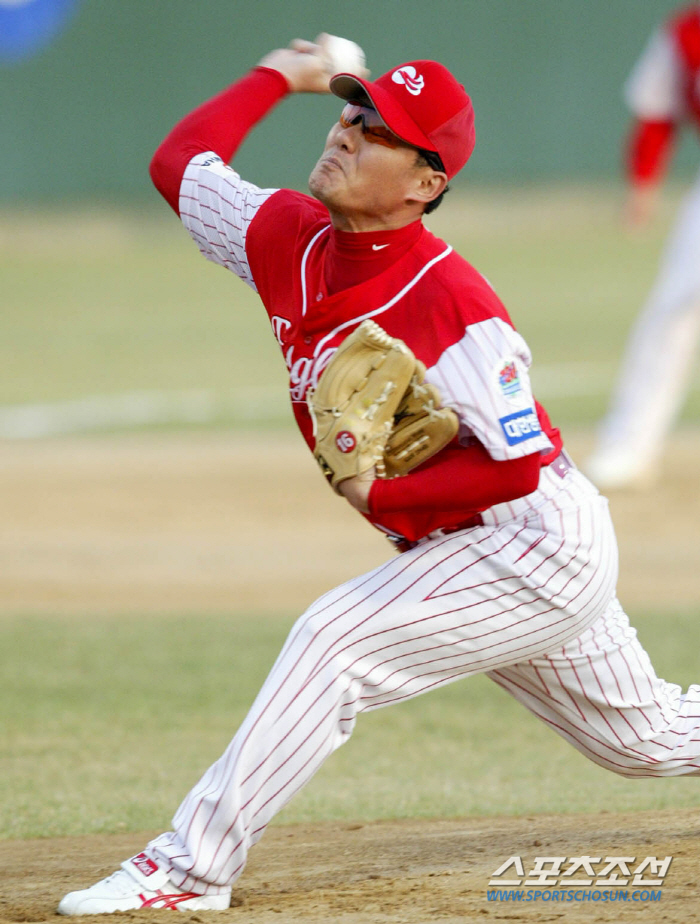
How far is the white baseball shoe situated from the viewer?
2.77m

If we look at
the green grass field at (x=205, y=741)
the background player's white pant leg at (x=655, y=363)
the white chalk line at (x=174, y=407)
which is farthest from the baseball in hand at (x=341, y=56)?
the white chalk line at (x=174, y=407)

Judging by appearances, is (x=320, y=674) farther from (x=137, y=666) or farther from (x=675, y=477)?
(x=675, y=477)

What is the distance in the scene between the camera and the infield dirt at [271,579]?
291 cm

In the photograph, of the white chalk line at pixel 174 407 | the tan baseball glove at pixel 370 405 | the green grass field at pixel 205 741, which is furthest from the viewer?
the white chalk line at pixel 174 407

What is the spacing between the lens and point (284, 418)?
10.5 metres

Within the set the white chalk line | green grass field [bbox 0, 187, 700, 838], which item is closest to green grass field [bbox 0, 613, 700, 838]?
green grass field [bbox 0, 187, 700, 838]

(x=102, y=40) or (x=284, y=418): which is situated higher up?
(x=102, y=40)

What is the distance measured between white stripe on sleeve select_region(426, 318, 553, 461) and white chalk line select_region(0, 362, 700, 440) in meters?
7.34

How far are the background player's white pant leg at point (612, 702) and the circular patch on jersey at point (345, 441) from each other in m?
0.65

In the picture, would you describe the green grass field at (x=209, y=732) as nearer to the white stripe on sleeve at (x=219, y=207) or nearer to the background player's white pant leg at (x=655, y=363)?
the white stripe on sleeve at (x=219, y=207)

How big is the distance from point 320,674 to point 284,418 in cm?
775

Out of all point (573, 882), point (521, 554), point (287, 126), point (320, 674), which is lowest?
point (573, 882)

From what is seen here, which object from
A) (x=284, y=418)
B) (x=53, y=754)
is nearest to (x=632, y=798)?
(x=53, y=754)

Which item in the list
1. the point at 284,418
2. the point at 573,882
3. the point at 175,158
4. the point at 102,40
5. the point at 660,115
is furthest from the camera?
the point at 102,40
